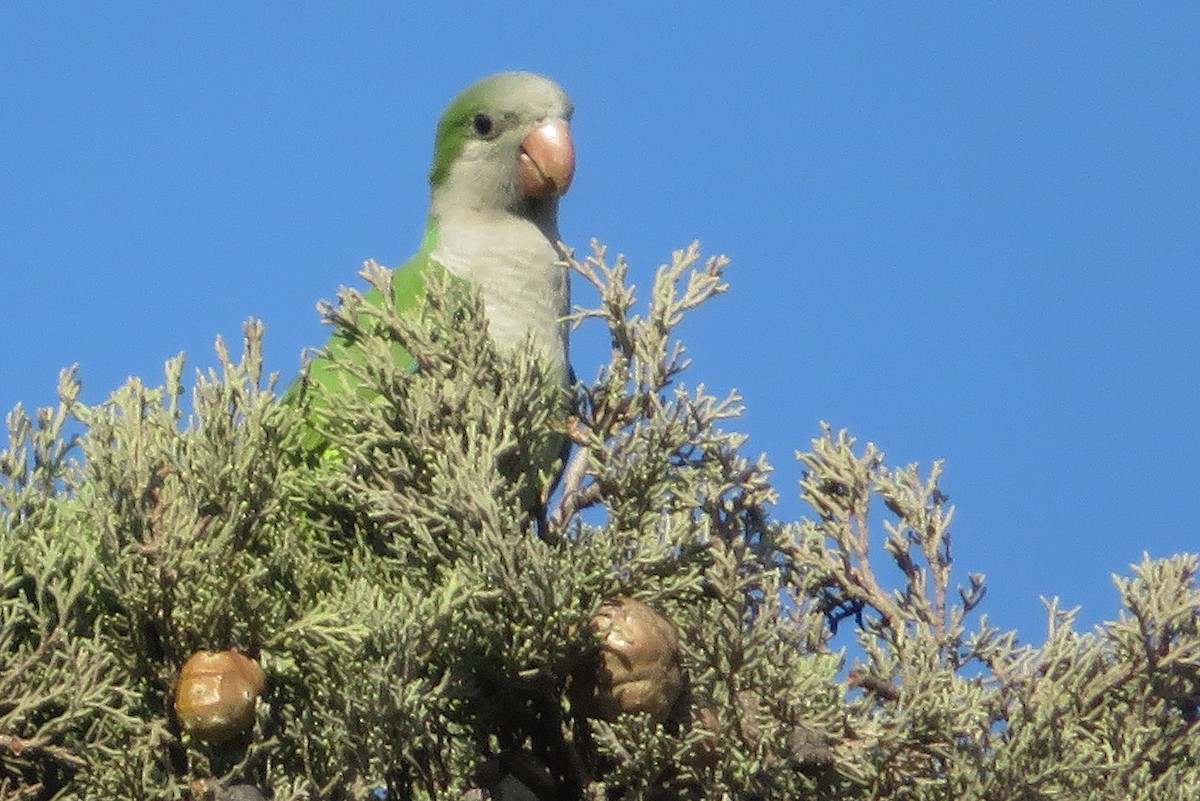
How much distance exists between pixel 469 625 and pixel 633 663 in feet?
0.85

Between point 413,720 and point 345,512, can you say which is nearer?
point 413,720

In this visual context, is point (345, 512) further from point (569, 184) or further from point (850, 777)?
point (569, 184)

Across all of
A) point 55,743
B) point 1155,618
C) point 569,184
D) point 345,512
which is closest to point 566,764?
point 345,512

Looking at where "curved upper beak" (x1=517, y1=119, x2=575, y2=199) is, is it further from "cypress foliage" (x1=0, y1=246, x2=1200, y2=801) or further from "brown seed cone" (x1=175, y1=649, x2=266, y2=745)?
"brown seed cone" (x1=175, y1=649, x2=266, y2=745)

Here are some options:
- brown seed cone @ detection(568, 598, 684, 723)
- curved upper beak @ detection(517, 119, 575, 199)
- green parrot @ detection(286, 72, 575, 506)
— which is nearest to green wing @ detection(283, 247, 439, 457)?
green parrot @ detection(286, 72, 575, 506)

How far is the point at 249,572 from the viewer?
252cm

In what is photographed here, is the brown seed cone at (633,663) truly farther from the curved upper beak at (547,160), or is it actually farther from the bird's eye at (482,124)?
the bird's eye at (482,124)

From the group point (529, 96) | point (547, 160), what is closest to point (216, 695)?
point (547, 160)

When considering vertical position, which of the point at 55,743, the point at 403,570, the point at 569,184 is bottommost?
the point at 55,743

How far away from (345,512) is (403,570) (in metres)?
0.27

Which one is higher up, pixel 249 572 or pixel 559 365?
pixel 559 365

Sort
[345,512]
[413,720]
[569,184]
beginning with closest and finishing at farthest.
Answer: [413,720] → [345,512] → [569,184]

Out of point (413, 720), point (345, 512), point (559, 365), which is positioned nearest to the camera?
point (413, 720)

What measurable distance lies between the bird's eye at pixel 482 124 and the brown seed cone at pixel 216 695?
2.15 metres
